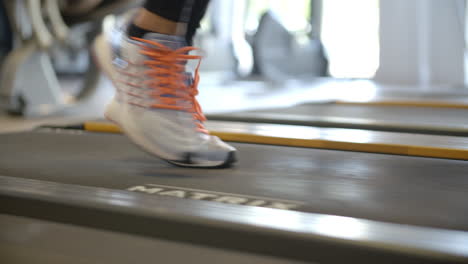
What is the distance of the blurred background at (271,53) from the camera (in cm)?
289

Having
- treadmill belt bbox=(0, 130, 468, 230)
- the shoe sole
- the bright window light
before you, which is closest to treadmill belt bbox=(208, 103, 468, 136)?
treadmill belt bbox=(0, 130, 468, 230)

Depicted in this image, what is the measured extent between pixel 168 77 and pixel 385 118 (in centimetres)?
127

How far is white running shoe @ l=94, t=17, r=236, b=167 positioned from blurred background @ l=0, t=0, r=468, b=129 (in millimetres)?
210

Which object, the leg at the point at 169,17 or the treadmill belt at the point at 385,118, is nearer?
the leg at the point at 169,17

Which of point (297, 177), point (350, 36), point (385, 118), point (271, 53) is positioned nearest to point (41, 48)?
point (385, 118)

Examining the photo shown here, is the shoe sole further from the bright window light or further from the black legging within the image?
the bright window light

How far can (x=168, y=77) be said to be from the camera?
103 cm

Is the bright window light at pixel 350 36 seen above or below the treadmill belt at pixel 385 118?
above

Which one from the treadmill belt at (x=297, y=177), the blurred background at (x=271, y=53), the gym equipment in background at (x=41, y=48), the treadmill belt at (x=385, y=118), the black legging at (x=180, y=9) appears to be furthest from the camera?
the blurred background at (x=271, y=53)

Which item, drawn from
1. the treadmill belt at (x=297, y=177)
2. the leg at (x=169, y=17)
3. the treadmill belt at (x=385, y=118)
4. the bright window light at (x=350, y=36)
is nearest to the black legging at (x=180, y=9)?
the leg at (x=169, y=17)

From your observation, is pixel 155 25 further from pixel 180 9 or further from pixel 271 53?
pixel 271 53

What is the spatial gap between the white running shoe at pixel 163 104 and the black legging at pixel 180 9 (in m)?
0.04

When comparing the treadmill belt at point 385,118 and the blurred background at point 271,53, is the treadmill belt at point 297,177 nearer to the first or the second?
the blurred background at point 271,53

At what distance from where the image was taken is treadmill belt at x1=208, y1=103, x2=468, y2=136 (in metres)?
1.77
